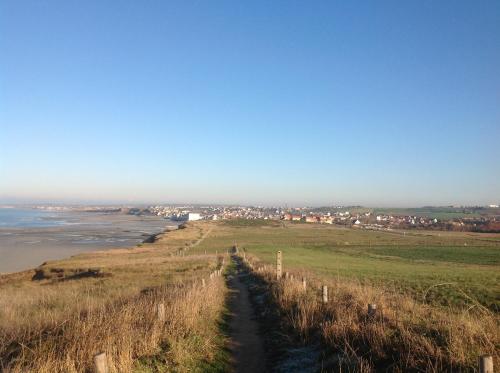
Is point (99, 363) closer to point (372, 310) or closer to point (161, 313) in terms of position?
point (161, 313)

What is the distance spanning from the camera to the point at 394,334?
25.4ft

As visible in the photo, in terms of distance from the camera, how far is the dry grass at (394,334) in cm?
635

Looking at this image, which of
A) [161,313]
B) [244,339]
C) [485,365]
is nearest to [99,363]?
[161,313]

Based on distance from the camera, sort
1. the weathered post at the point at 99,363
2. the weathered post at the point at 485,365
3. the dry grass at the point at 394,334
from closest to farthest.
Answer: the weathered post at the point at 485,365 → the weathered post at the point at 99,363 → the dry grass at the point at 394,334

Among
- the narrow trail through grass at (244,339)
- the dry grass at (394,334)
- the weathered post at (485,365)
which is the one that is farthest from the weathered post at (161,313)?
the weathered post at (485,365)

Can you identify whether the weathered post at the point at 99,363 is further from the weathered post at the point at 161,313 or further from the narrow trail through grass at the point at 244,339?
the weathered post at the point at 161,313

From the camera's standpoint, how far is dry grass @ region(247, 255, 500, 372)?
250 inches

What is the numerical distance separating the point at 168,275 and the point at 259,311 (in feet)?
53.9

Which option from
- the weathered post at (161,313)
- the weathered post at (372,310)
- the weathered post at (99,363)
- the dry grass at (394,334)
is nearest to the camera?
the weathered post at (99,363)

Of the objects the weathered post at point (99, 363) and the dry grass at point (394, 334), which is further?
the dry grass at point (394, 334)

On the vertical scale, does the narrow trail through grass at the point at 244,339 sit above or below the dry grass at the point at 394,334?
below

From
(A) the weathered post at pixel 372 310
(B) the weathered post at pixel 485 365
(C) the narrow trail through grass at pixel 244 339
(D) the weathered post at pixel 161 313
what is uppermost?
(B) the weathered post at pixel 485 365

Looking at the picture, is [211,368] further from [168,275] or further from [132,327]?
[168,275]

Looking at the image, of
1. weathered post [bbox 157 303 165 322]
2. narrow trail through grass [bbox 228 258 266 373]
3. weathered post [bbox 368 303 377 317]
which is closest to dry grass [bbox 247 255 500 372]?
weathered post [bbox 368 303 377 317]
